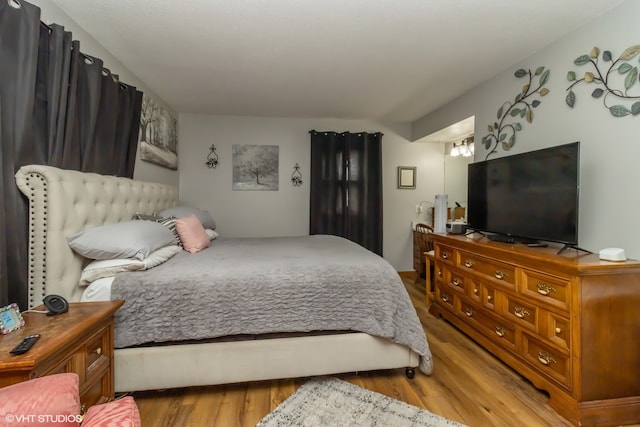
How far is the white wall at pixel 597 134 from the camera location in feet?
5.66

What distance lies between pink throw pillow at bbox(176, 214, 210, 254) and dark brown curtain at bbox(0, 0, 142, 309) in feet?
2.17

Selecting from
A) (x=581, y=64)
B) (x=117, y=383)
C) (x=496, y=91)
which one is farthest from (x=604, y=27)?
(x=117, y=383)

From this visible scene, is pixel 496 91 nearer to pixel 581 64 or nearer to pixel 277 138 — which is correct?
pixel 581 64

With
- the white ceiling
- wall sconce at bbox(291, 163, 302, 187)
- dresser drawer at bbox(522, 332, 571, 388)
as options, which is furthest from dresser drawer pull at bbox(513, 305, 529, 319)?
wall sconce at bbox(291, 163, 302, 187)

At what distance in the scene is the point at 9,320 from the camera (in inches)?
44.4

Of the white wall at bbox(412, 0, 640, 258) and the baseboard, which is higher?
the white wall at bbox(412, 0, 640, 258)

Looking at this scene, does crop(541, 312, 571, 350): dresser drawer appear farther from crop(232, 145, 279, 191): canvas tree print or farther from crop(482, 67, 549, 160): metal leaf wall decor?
crop(232, 145, 279, 191): canvas tree print

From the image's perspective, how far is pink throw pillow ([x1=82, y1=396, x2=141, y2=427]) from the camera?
780 mm

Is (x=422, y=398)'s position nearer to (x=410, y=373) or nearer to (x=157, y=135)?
(x=410, y=373)

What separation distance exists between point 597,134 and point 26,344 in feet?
10.0

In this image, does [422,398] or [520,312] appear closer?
[422,398]

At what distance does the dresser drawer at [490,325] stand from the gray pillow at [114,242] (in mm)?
2380

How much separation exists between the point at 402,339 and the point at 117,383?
1.63m

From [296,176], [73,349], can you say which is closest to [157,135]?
[296,176]
